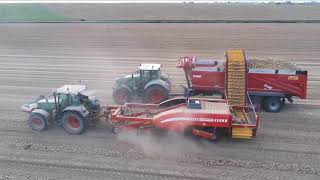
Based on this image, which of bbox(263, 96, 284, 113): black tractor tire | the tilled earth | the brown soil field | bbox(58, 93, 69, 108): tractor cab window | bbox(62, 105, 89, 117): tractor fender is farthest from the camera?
the brown soil field

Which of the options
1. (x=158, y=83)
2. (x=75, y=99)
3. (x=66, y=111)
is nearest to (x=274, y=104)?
(x=158, y=83)

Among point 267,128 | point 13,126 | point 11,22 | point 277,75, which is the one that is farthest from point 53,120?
point 11,22

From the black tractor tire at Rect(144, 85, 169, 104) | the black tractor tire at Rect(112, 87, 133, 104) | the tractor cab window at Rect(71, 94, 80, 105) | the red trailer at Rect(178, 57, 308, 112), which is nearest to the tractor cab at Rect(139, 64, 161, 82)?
the black tractor tire at Rect(144, 85, 169, 104)

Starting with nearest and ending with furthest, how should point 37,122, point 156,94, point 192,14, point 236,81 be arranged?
point 37,122
point 236,81
point 156,94
point 192,14

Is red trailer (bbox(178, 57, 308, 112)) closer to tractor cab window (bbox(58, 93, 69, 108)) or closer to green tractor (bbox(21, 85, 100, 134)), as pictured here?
green tractor (bbox(21, 85, 100, 134))

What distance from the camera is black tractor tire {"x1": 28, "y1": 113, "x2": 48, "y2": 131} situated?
13461 millimetres

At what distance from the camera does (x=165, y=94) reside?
15969mm

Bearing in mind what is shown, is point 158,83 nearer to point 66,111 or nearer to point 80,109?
point 80,109

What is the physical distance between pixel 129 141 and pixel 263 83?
6.20 m

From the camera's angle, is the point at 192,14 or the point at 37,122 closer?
the point at 37,122

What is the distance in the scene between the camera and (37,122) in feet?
44.7

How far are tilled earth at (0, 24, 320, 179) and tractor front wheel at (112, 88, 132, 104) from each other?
93 centimetres

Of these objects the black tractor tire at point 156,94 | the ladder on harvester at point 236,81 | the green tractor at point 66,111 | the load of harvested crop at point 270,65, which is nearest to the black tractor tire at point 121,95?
the black tractor tire at point 156,94

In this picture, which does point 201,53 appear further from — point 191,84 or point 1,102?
point 1,102
